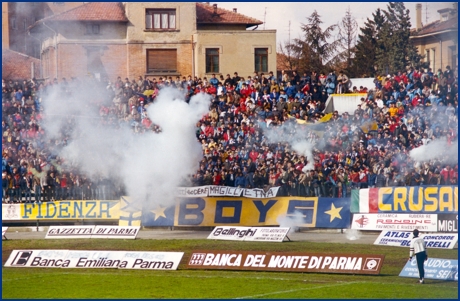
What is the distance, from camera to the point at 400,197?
93.9 ft

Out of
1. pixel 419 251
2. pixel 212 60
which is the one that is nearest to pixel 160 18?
pixel 212 60

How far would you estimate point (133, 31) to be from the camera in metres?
36.5

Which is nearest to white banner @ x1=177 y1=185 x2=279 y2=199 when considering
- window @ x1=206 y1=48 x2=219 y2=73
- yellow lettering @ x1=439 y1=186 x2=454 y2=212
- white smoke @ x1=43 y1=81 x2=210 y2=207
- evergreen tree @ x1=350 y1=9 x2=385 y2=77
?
white smoke @ x1=43 y1=81 x2=210 y2=207

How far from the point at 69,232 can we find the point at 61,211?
252 centimetres

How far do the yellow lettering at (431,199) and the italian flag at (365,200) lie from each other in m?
1.86

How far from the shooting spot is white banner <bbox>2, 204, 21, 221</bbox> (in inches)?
1265

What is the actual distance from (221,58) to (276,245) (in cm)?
1640

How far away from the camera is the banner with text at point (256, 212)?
29.9 meters

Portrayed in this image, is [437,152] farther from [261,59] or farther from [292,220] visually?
[261,59]

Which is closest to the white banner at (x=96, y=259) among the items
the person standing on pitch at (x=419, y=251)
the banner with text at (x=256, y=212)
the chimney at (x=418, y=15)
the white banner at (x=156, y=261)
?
the white banner at (x=156, y=261)

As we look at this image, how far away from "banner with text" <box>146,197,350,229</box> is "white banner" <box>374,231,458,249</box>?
282 cm

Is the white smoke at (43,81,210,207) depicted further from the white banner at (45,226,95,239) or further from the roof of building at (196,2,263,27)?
the roof of building at (196,2,263,27)

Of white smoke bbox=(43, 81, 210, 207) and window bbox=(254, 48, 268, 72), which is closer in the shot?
white smoke bbox=(43, 81, 210, 207)

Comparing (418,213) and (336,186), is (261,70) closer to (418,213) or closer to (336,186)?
(336,186)
